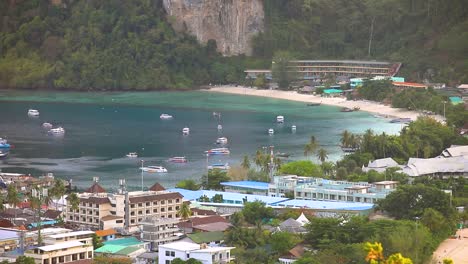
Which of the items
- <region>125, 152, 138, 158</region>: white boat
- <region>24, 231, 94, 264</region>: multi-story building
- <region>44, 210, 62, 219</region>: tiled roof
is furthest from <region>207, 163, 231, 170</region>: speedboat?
<region>24, 231, 94, 264</region>: multi-story building

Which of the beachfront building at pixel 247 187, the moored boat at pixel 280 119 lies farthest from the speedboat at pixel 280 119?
the beachfront building at pixel 247 187

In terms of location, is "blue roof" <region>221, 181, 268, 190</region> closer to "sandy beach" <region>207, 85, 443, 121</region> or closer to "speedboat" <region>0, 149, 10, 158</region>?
"speedboat" <region>0, 149, 10, 158</region>

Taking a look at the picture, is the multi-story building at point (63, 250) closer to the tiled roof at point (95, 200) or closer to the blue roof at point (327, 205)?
the tiled roof at point (95, 200)

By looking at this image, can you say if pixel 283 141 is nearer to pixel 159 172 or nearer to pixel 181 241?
pixel 159 172

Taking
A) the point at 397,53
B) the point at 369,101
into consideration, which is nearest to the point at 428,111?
the point at 369,101

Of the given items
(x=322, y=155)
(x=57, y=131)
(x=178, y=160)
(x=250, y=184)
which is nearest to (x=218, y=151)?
(x=178, y=160)
